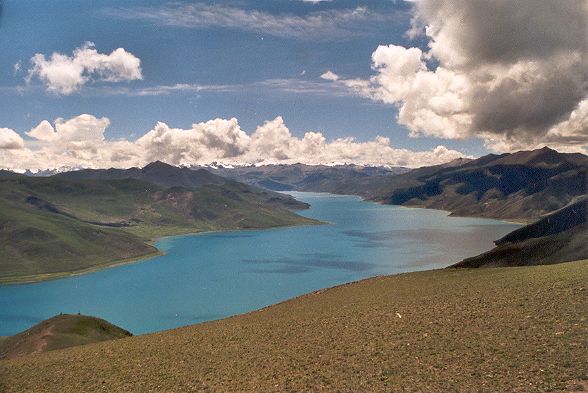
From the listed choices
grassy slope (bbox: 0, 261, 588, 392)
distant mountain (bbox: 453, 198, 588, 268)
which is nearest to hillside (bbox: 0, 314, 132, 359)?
grassy slope (bbox: 0, 261, 588, 392)

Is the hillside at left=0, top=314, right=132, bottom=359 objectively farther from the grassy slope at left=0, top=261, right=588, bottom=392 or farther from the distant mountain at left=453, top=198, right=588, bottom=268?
the distant mountain at left=453, top=198, right=588, bottom=268

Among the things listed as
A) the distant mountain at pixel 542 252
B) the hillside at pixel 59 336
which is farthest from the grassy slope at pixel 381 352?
the distant mountain at pixel 542 252

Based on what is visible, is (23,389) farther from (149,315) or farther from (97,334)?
(149,315)

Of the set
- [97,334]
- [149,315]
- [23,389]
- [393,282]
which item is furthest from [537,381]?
[149,315]

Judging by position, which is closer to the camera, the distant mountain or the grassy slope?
the grassy slope

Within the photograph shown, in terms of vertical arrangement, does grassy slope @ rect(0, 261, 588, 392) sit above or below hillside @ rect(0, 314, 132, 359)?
above

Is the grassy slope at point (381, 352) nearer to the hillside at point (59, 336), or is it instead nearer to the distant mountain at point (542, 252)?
the hillside at point (59, 336)
